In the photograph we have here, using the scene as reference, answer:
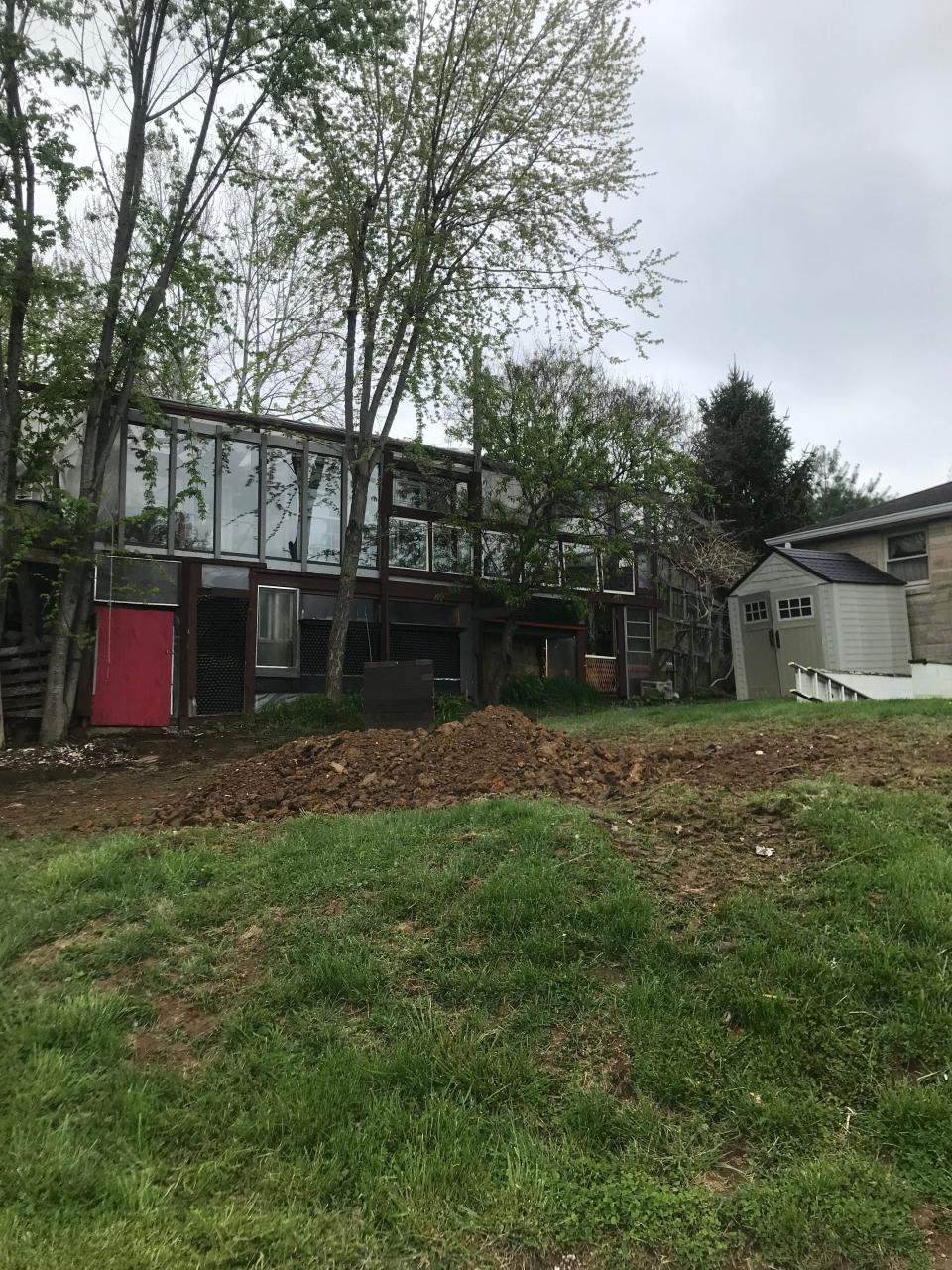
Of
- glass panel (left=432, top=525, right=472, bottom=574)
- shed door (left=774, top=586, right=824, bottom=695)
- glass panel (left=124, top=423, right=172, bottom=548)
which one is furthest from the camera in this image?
glass panel (left=432, top=525, right=472, bottom=574)

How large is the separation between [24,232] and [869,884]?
1221 cm

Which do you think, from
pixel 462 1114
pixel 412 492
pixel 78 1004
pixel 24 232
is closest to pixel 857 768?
pixel 462 1114

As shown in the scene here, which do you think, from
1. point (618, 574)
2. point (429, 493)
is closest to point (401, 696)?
point (429, 493)

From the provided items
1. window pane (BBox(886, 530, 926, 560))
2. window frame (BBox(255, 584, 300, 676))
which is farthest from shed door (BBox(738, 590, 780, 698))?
window frame (BBox(255, 584, 300, 676))

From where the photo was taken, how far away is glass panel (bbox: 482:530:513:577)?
17812mm

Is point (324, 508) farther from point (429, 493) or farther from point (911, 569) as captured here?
point (911, 569)

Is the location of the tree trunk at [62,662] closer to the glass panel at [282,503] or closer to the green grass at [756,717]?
the glass panel at [282,503]

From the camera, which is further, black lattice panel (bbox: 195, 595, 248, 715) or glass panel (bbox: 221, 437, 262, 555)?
glass panel (bbox: 221, 437, 262, 555)

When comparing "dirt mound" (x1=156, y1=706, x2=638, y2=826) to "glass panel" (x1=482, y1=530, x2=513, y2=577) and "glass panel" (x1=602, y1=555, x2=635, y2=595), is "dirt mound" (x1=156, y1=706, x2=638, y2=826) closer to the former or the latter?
"glass panel" (x1=482, y1=530, x2=513, y2=577)

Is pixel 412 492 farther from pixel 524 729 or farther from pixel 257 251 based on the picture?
pixel 524 729

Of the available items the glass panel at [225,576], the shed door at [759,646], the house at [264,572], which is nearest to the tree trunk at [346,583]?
the house at [264,572]

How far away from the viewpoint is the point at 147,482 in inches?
546

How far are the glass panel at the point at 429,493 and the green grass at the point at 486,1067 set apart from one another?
14.0 m

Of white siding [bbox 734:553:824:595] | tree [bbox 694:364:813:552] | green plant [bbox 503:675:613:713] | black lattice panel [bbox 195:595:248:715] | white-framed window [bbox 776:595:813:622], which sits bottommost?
green plant [bbox 503:675:613:713]
